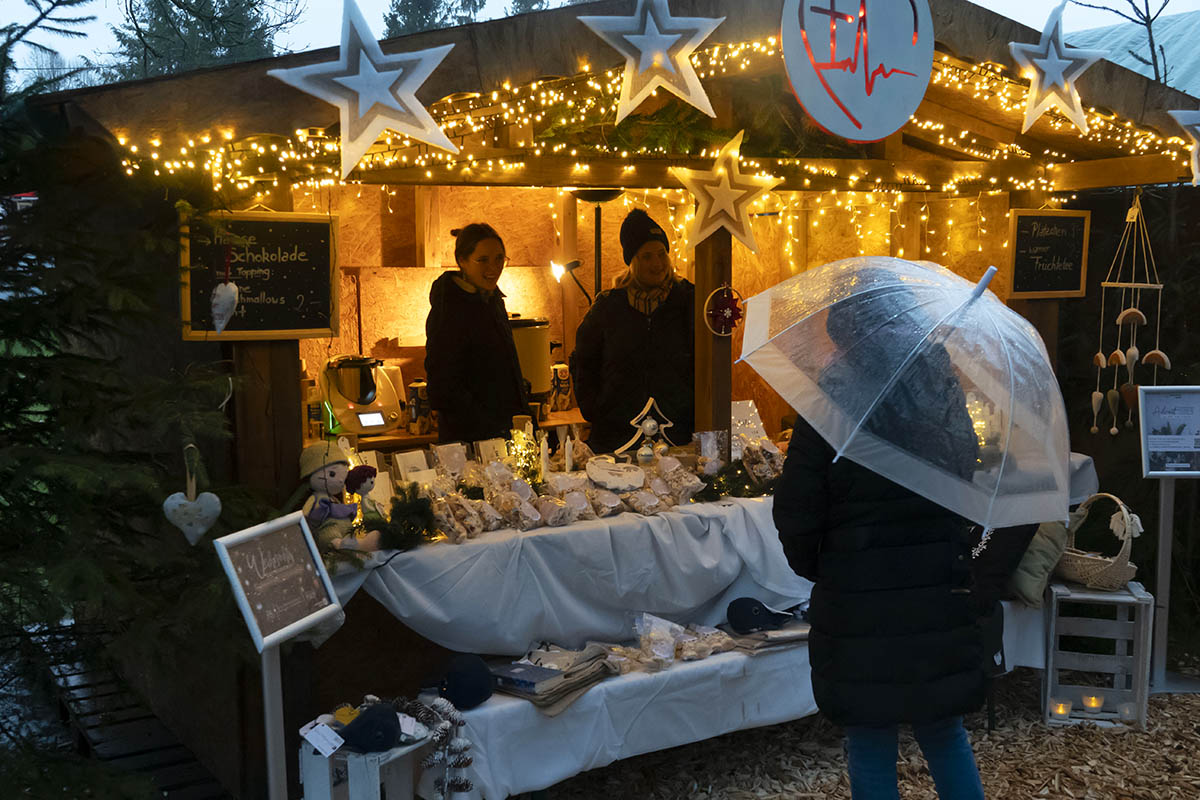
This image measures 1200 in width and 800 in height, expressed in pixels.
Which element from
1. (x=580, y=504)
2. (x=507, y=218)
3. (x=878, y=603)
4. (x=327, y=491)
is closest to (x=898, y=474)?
(x=878, y=603)

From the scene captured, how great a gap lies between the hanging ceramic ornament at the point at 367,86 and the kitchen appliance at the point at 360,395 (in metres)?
2.30

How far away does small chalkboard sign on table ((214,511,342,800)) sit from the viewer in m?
2.67

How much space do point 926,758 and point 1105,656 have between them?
7.60 feet

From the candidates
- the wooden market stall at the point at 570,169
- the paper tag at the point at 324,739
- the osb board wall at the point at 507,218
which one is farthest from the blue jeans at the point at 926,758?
the osb board wall at the point at 507,218

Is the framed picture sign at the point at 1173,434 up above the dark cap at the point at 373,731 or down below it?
above

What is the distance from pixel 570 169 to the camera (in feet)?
17.3

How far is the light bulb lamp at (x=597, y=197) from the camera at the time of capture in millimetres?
6859

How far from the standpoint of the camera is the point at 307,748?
3.51 meters

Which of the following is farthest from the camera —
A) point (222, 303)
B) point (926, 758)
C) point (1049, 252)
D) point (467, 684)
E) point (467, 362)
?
point (1049, 252)

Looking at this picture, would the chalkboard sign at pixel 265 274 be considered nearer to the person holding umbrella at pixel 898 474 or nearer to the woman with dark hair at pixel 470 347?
the woman with dark hair at pixel 470 347

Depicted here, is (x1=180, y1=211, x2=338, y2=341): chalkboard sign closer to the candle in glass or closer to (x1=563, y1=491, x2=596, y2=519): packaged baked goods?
(x1=563, y1=491, x2=596, y2=519): packaged baked goods

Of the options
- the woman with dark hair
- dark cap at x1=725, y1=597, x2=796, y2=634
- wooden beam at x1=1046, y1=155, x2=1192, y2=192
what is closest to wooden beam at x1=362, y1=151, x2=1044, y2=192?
wooden beam at x1=1046, y1=155, x2=1192, y2=192

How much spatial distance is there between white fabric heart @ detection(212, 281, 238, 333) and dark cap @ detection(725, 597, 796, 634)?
229 centimetres

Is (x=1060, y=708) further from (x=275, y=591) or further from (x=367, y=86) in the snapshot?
(x=367, y=86)
